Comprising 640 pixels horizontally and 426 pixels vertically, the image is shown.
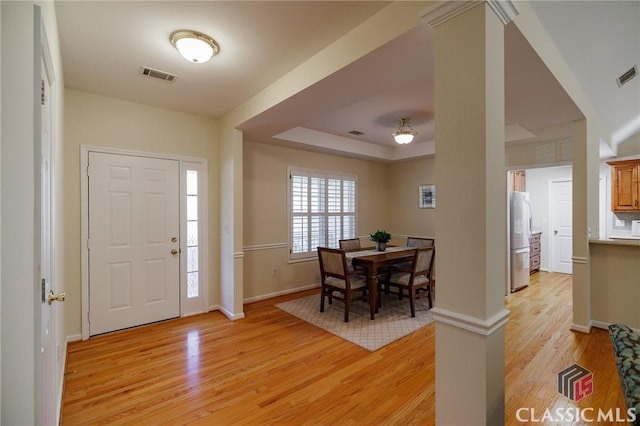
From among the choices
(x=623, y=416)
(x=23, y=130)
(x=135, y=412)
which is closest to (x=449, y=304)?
(x=623, y=416)

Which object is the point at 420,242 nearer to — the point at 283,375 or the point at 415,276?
the point at 415,276

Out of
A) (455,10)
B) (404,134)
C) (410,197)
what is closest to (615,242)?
(404,134)

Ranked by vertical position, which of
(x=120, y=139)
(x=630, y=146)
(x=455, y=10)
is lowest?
(x=120, y=139)

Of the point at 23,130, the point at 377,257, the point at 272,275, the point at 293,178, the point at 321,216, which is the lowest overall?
the point at 272,275

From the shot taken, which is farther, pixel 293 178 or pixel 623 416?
pixel 293 178

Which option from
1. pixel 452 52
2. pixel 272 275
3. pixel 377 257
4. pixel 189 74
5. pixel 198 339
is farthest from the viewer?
pixel 272 275

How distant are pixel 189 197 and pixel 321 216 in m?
2.34

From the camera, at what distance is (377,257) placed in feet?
12.4

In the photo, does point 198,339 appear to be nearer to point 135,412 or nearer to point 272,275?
point 135,412

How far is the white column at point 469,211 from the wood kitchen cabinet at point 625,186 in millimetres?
5908

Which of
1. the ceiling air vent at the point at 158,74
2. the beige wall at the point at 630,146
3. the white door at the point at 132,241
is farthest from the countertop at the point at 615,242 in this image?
the white door at the point at 132,241

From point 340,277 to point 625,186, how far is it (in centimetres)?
563

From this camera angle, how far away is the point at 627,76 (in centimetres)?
304

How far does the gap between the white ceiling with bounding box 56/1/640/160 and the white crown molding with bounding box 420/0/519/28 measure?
0.15 metres
